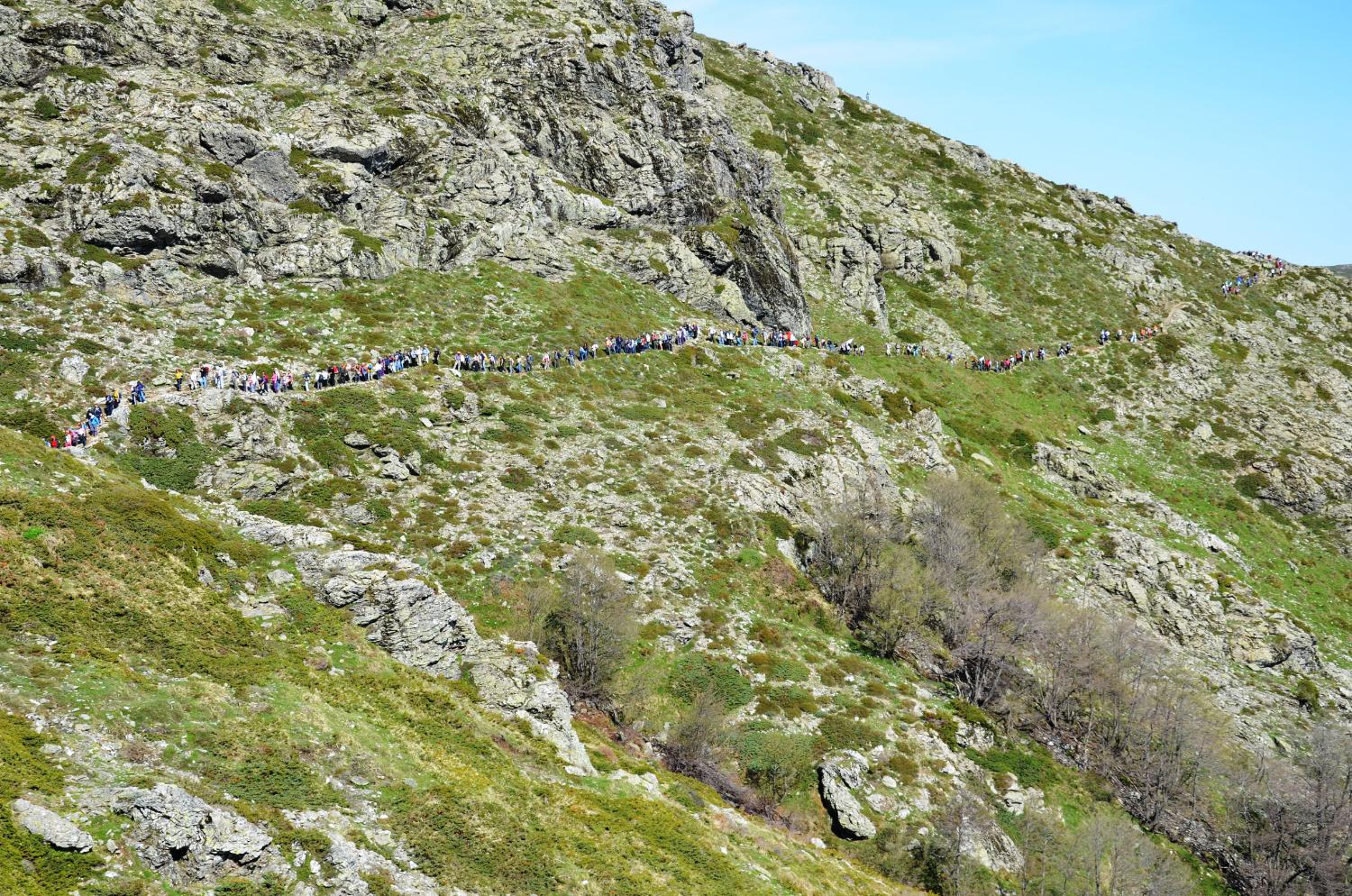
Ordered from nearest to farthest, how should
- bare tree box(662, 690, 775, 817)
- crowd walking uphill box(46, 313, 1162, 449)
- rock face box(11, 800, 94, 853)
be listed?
rock face box(11, 800, 94, 853) → bare tree box(662, 690, 775, 817) → crowd walking uphill box(46, 313, 1162, 449)

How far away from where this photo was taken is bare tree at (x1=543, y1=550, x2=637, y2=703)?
128 ft

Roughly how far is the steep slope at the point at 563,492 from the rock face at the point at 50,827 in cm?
23

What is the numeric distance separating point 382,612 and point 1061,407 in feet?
278

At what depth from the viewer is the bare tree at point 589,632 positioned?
3906cm

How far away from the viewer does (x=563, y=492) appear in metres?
51.4

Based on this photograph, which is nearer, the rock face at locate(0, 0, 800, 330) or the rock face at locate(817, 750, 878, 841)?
the rock face at locate(817, 750, 878, 841)

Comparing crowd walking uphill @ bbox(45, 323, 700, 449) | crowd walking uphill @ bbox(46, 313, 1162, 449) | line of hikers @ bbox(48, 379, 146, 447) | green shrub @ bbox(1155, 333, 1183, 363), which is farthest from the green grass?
green shrub @ bbox(1155, 333, 1183, 363)

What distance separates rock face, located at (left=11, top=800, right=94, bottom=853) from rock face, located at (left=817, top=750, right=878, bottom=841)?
31.0 meters

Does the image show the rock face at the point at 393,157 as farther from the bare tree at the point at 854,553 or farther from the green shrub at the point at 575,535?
the bare tree at the point at 854,553

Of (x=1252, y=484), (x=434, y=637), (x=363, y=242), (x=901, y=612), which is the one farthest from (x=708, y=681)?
(x=1252, y=484)

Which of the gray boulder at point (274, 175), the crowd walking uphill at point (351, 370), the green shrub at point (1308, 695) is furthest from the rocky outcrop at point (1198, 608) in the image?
the gray boulder at point (274, 175)

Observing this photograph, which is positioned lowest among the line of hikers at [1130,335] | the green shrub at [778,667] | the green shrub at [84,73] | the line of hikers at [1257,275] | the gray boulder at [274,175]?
the green shrub at [778,667]

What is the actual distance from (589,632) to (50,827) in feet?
84.9

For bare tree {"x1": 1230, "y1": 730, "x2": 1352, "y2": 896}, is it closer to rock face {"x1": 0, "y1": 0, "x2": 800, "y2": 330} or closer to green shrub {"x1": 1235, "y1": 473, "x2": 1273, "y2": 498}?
green shrub {"x1": 1235, "y1": 473, "x2": 1273, "y2": 498}
